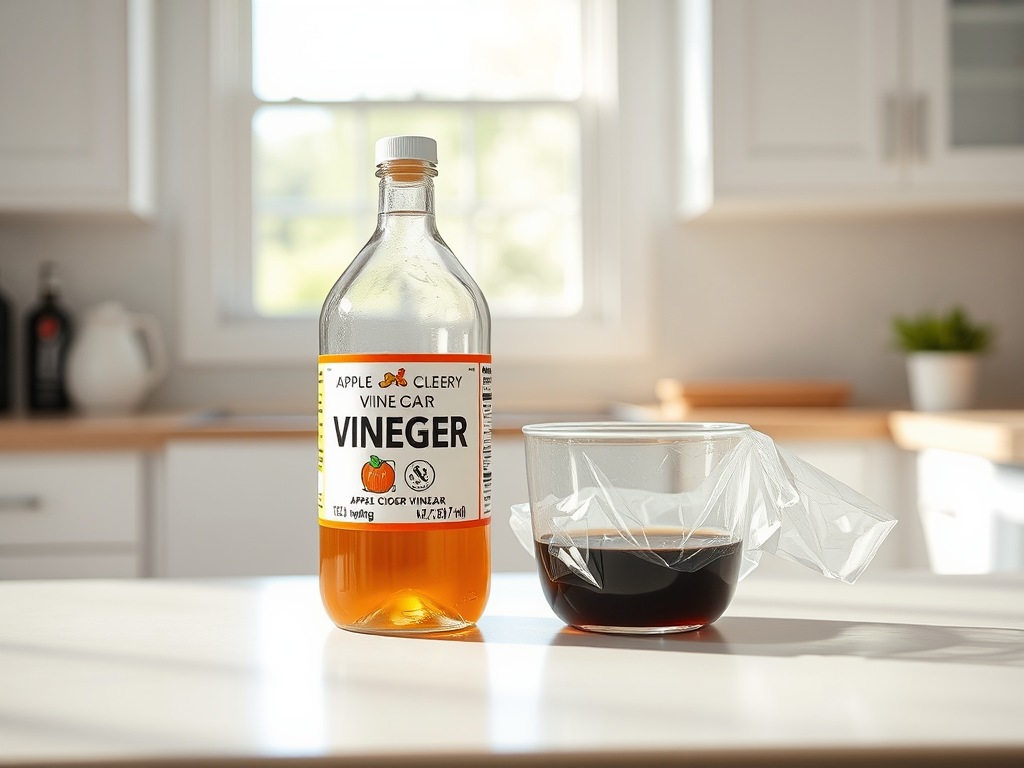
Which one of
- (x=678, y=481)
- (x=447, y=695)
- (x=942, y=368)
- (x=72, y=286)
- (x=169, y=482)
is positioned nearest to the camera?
(x=447, y=695)

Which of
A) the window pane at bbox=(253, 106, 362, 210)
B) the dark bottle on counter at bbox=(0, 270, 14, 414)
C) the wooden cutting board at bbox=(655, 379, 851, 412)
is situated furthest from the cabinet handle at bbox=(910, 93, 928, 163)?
the dark bottle on counter at bbox=(0, 270, 14, 414)

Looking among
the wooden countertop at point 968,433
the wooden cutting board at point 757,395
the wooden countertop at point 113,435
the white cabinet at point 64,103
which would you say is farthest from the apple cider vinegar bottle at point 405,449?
the white cabinet at point 64,103

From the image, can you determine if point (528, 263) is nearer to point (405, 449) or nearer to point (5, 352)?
point (5, 352)

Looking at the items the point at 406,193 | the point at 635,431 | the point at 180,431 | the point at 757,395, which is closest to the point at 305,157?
the point at 180,431

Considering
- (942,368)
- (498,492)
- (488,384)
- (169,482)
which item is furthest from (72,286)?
(488,384)

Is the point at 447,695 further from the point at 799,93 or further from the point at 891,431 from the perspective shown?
the point at 799,93

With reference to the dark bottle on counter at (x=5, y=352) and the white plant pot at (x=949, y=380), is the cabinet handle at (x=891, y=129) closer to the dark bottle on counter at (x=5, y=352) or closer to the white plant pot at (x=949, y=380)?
the white plant pot at (x=949, y=380)
